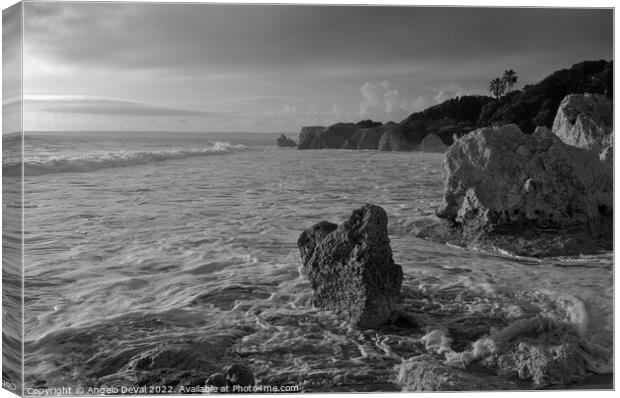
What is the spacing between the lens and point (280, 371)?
436 centimetres

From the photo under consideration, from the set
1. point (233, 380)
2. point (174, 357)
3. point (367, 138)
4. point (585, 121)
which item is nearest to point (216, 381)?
point (233, 380)

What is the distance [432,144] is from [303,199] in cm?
146

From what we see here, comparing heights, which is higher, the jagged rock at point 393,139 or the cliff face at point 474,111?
the cliff face at point 474,111

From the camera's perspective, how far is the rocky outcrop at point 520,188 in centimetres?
629

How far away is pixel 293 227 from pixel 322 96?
121 centimetres

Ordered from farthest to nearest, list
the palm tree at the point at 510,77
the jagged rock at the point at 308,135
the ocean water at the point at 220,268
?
1. the jagged rock at the point at 308,135
2. the palm tree at the point at 510,77
3. the ocean water at the point at 220,268

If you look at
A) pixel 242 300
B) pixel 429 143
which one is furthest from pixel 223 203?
pixel 429 143

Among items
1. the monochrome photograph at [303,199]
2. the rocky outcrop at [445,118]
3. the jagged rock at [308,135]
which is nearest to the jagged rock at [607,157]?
the monochrome photograph at [303,199]

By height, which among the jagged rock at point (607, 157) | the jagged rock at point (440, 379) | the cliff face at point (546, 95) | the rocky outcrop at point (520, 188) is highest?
the cliff face at point (546, 95)

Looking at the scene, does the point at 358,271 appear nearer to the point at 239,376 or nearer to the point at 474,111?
the point at 239,376

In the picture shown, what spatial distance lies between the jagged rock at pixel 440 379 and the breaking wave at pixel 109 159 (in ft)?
8.36

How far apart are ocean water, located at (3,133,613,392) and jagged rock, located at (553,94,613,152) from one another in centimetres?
140

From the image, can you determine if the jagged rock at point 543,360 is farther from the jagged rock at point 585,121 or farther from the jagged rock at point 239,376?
the jagged rock at point 585,121

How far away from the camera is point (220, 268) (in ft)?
17.6
